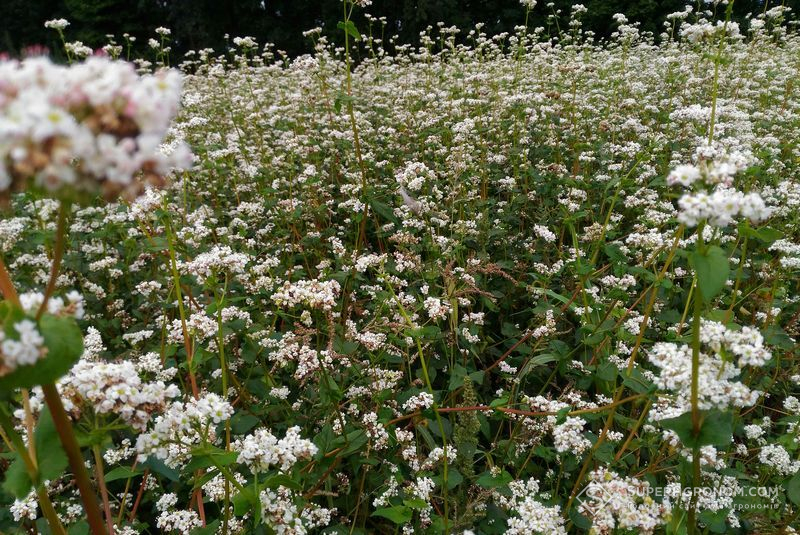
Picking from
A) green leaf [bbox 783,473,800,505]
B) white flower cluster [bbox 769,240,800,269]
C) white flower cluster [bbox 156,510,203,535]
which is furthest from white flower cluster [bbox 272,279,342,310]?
white flower cluster [bbox 769,240,800,269]

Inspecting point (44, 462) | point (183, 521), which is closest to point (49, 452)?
point (44, 462)

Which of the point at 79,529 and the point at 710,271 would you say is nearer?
the point at 710,271

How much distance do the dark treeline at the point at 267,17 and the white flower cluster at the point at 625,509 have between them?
17.6 m

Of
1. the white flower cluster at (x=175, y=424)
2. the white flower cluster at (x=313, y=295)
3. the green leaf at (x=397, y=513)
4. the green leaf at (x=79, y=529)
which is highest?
the white flower cluster at (x=313, y=295)

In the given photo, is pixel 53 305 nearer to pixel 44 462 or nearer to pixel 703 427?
pixel 44 462

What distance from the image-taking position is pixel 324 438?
240cm

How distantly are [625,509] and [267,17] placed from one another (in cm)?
2853

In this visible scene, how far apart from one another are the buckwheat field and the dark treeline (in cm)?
1455

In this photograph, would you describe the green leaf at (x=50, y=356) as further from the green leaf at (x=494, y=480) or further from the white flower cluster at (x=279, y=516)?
the green leaf at (x=494, y=480)

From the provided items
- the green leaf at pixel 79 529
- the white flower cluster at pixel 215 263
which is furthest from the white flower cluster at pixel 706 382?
the green leaf at pixel 79 529

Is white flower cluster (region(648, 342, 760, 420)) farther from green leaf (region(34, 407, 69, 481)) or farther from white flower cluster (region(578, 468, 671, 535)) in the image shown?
green leaf (region(34, 407, 69, 481))

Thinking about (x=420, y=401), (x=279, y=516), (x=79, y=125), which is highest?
(x=79, y=125)

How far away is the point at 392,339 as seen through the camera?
2904 millimetres

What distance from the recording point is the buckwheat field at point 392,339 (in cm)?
129
